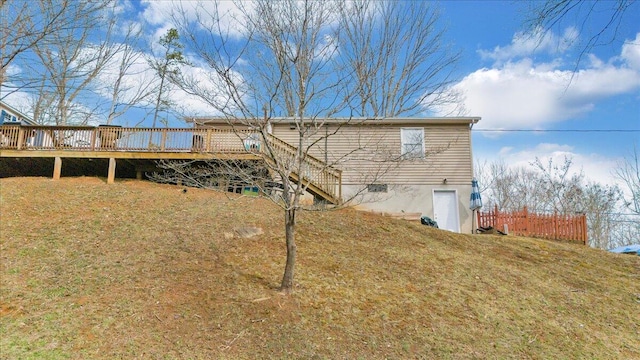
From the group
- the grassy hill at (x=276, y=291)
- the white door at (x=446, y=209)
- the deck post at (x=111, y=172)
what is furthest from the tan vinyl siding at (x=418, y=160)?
the deck post at (x=111, y=172)

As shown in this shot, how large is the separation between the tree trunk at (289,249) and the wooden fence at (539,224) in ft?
32.4

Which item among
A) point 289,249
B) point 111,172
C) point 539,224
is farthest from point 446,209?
point 111,172

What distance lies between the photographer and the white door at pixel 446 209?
44.1 ft

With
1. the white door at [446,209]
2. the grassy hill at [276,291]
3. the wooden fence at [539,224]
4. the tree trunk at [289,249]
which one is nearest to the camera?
the grassy hill at [276,291]

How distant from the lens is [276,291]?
5910 mm

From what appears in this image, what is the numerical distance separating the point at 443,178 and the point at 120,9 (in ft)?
44.3

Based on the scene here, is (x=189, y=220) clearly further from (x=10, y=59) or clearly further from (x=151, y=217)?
(x=10, y=59)

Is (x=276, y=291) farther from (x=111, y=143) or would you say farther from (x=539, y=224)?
(x=539, y=224)

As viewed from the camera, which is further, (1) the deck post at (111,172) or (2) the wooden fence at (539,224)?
(2) the wooden fence at (539,224)

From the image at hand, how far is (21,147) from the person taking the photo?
1213 centimetres

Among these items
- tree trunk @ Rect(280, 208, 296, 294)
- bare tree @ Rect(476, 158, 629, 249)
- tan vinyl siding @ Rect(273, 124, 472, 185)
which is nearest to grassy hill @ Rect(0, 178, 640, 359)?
tree trunk @ Rect(280, 208, 296, 294)

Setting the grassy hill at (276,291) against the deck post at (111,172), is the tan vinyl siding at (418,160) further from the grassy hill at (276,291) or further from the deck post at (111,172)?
the deck post at (111,172)

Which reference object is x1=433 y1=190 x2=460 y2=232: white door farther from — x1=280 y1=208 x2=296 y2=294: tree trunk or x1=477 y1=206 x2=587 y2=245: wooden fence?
x1=280 y1=208 x2=296 y2=294: tree trunk

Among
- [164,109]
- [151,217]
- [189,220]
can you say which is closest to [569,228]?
[189,220]
